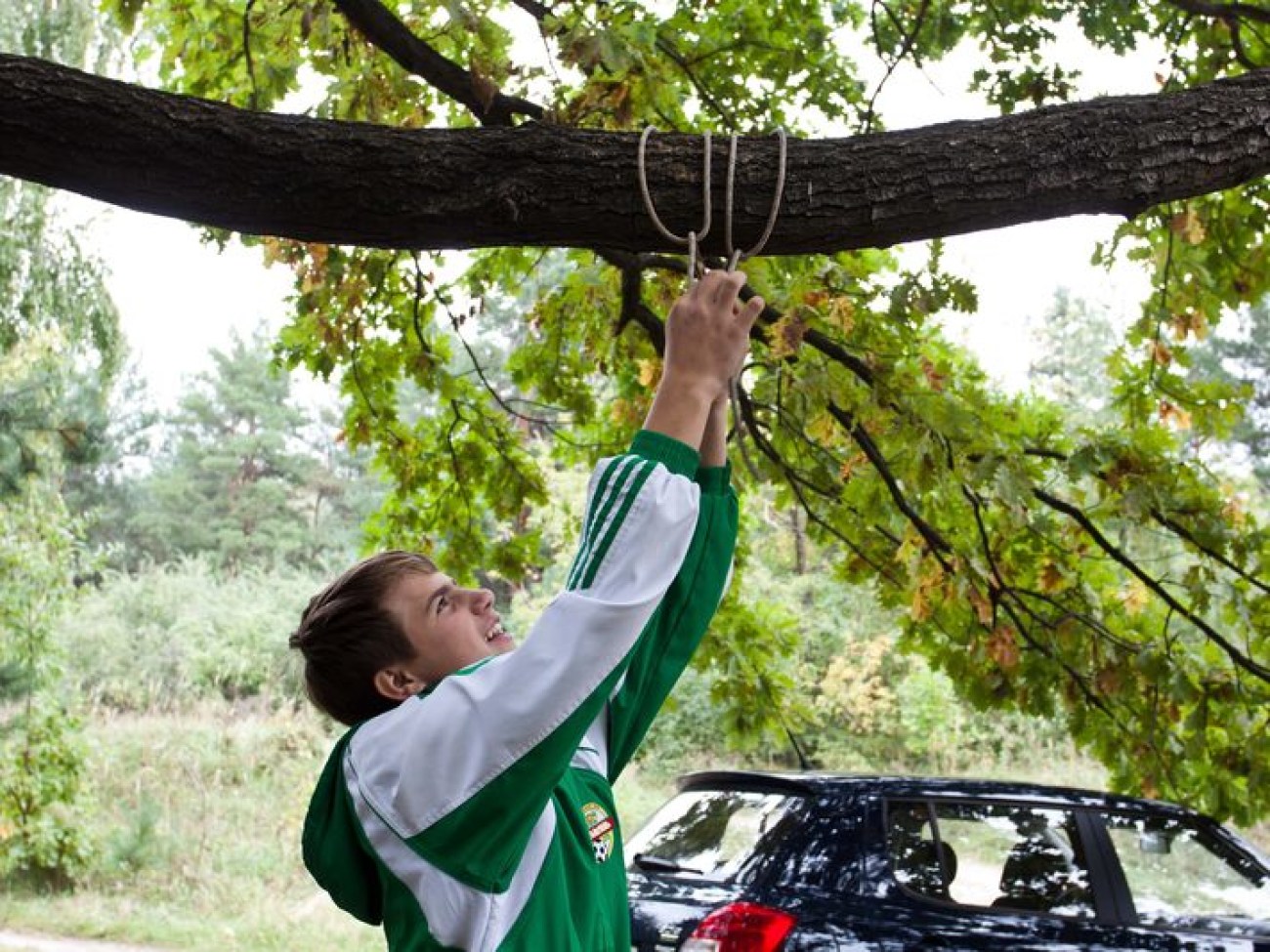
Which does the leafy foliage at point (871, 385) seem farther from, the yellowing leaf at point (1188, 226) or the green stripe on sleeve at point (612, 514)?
the green stripe on sleeve at point (612, 514)

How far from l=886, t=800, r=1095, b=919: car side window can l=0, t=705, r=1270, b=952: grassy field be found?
23.0 feet

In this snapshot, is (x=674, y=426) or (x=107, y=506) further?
(x=107, y=506)

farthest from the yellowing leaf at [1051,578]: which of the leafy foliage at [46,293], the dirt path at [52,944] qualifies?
the dirt path at [52,944]

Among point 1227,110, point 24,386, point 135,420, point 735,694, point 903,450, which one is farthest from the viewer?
point 135,420

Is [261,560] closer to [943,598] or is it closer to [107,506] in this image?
[107,506]

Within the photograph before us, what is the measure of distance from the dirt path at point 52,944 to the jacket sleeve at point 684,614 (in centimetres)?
1040

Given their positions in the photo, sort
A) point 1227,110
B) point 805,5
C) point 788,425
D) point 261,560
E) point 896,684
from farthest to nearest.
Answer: point 261,560, point 896,684, point 805,5, point 788,425, point 1227,110

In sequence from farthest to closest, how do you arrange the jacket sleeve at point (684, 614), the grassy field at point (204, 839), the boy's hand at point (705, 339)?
the grassy field at point (204, 839)
the jacket sleeve at point (684, 614)
the boy's hand at point (705, 339)

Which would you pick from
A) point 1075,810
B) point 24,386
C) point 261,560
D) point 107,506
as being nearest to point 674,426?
point 1075,810

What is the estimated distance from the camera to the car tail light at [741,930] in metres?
4.82

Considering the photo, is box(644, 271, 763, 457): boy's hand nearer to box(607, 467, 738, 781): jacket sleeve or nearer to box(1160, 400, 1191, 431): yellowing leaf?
box(607, 467, 738, 781): jacket sleeve

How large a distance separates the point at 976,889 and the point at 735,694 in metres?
2.16

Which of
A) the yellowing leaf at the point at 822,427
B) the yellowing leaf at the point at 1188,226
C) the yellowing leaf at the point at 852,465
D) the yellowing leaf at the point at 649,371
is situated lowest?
the yellowing leaf at the point at 852,465

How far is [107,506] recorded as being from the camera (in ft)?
96.5
